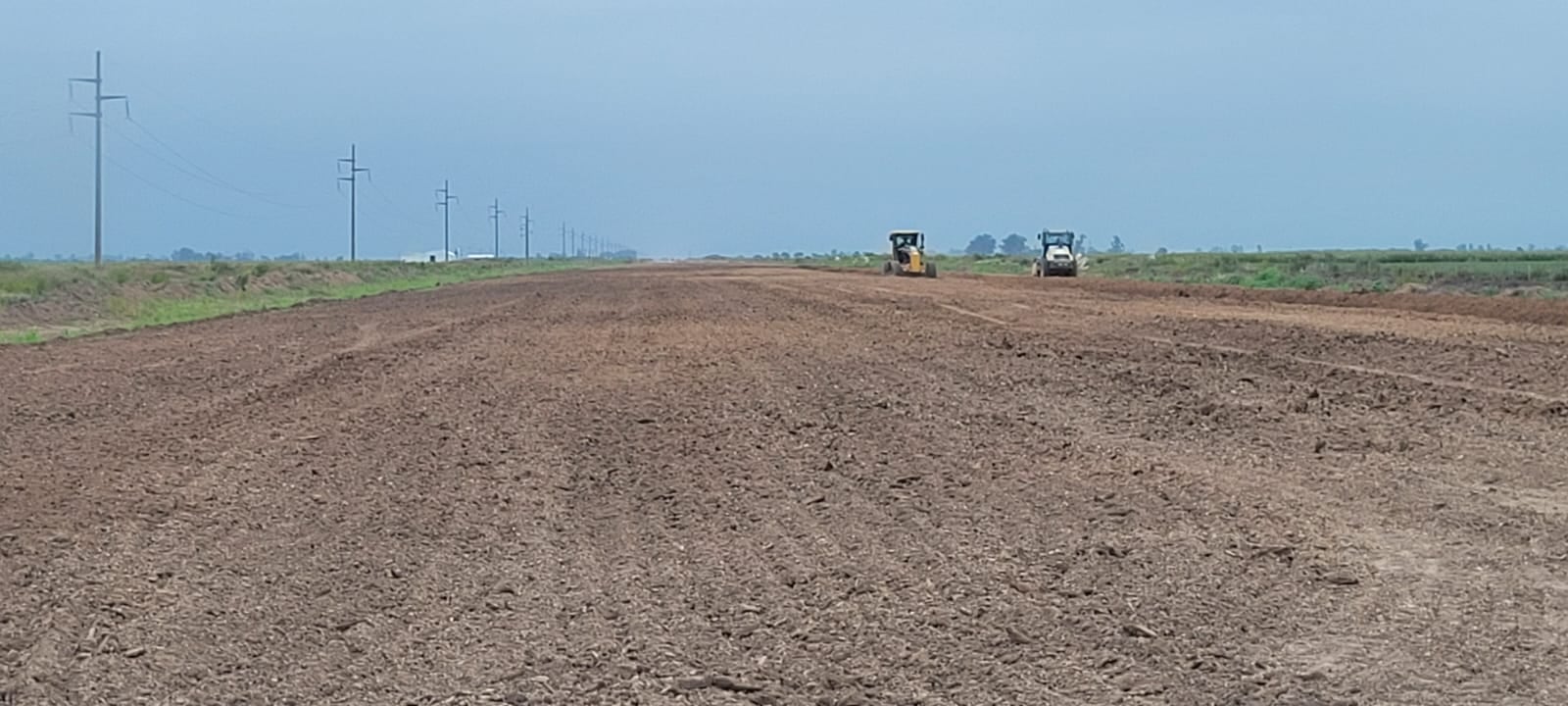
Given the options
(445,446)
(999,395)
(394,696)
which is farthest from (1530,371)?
(394,696)

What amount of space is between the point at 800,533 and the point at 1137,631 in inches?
103

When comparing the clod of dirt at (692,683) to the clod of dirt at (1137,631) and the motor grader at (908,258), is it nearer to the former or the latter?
the clod of dirt at (1137,631)

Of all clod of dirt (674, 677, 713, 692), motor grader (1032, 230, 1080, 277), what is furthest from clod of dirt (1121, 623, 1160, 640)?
motor grader (1032, 230, 1080, 277)

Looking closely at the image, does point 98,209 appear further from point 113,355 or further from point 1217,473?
point 1217,473

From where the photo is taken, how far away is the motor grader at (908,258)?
67500 millimetres

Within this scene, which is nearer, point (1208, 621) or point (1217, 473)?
point (1208, 621)

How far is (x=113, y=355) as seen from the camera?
2362 centimetres

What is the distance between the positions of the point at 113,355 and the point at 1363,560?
1985cm

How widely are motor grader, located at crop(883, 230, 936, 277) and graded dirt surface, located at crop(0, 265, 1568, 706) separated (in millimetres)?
47852

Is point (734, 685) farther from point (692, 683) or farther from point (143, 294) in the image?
point (143, 294)

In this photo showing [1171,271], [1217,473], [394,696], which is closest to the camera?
[394,696]

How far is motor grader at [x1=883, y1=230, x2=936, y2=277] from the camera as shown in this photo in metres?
67.5

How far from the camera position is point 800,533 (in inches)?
363

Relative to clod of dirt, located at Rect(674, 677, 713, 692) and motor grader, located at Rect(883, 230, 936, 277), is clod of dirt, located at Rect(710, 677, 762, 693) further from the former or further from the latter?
motor grader, located at Rect(883, 230, 936, 277)
